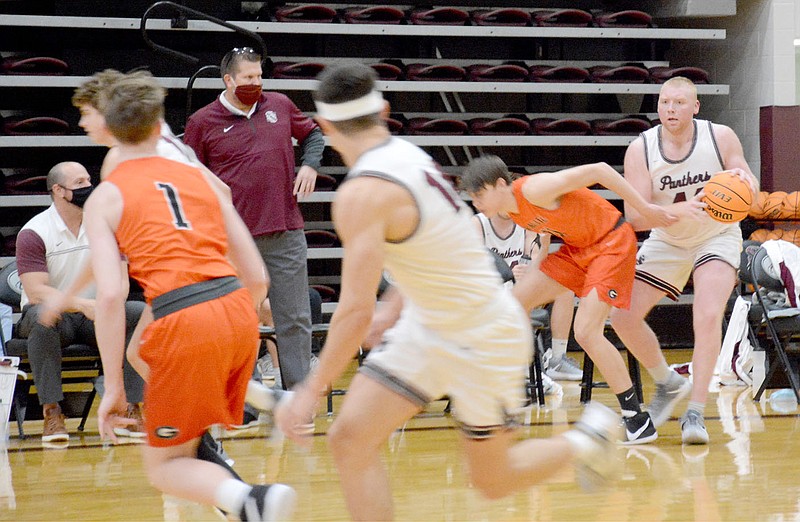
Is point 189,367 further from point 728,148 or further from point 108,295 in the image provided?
point 728,148

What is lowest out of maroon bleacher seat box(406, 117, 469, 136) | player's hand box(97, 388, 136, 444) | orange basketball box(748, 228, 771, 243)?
orange basketball box(748, 228, 771, 243)

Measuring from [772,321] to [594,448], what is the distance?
12.7 ft

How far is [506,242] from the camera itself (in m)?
7.13

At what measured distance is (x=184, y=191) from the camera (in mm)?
3076

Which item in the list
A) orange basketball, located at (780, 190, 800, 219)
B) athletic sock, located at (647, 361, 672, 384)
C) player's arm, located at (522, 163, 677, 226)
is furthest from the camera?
orange basketball, located at (780, 190, 800, 219)

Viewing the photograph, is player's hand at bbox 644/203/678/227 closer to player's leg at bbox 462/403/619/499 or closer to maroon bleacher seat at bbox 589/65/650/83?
player's leg at bbox 462/403/619/499

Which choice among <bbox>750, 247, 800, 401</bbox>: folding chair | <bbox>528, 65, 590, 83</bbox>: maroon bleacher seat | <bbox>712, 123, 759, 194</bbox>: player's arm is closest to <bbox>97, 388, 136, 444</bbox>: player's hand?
<bbox>712, 123, 759, 194</bbox>: player's arm

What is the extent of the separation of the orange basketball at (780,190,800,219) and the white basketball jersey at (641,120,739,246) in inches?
202

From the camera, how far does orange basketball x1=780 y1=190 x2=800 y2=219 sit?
33.4 feet

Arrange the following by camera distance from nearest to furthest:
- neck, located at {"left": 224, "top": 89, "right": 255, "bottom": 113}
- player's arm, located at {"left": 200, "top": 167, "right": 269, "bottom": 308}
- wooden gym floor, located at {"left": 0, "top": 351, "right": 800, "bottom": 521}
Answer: player's arm, located at {"left": 200, "top": 167, "right": 269, "bottom": 308} → wooden gym floor, located at {"left": 0, "top": 351, "right": 800, "bottom": 521} → neck, located at {"left": 224, "top": 89, "right": 255, "bottom": 113}

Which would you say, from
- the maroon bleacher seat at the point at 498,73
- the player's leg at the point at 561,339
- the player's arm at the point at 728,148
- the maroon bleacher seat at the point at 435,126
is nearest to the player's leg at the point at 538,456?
the player's arm at the point at 728,148

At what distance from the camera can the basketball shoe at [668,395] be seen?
18.0 feet

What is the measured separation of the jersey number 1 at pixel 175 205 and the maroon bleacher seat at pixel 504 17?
8158 millimetres

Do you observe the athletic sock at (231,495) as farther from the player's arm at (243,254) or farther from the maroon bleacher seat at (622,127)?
the maroon bleacher seat at (622,127)
